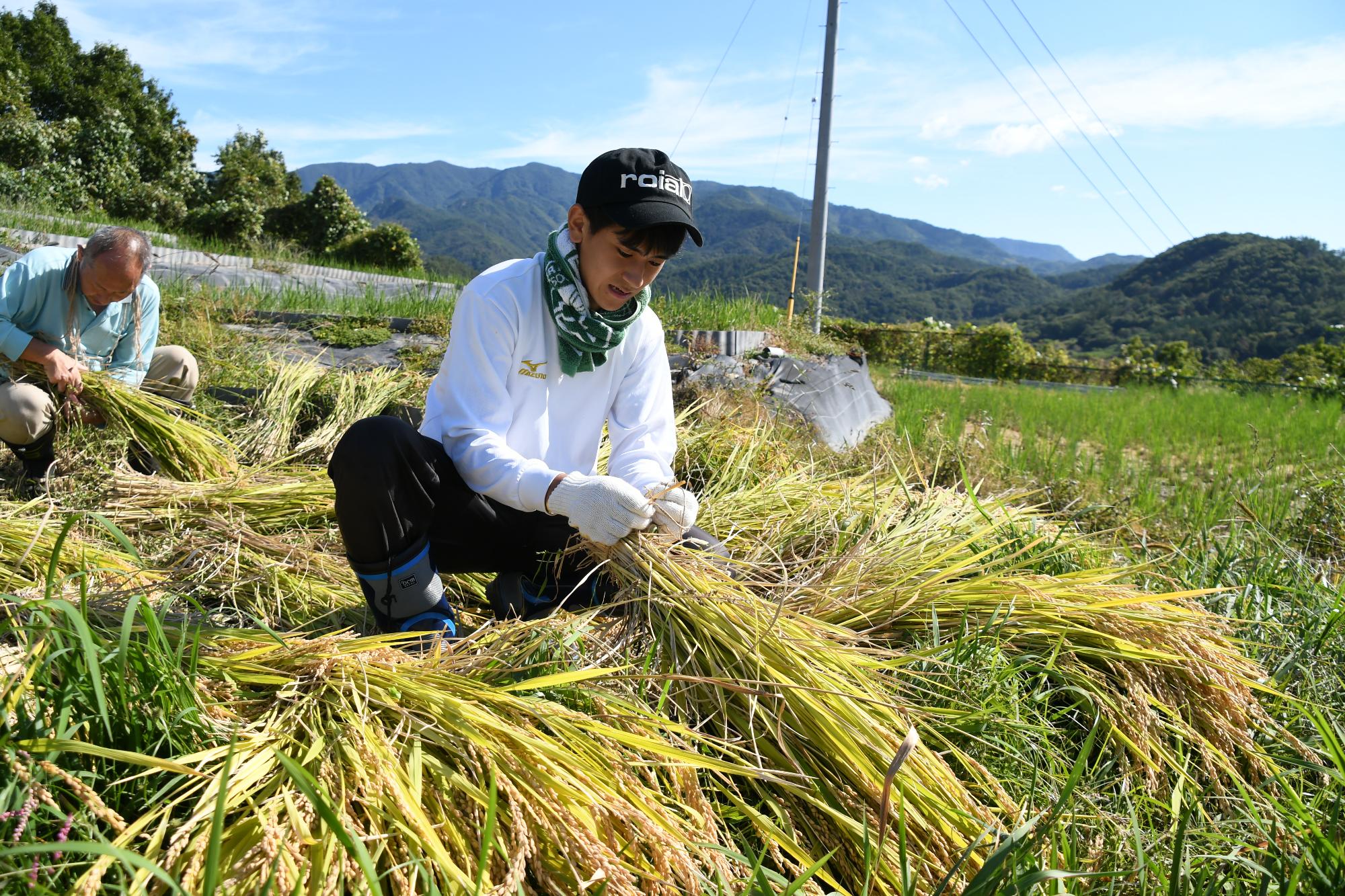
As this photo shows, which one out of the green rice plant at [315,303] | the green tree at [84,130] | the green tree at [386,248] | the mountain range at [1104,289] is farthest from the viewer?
the mountain range at [1104,289]

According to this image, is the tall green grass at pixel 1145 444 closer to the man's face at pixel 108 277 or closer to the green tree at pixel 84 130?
the man's face at pixel 108 277

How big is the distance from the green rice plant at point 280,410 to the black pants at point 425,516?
5.60 ft

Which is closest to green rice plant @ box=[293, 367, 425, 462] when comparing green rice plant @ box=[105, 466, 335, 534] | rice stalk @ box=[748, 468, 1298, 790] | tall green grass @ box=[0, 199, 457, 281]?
green rice plant @ box=[105, 466, 335, 534]

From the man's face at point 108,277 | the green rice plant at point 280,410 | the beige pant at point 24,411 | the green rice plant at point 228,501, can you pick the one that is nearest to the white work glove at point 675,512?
the green rice plant at point 228,501

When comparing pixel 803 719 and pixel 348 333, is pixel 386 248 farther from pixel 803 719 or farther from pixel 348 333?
pixel 803 719

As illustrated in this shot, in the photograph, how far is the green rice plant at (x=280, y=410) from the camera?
10.8 feet

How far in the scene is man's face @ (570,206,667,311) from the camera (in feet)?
5.94

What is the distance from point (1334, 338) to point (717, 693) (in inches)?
1539

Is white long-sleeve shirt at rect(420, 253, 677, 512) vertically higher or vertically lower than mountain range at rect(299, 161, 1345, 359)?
lower

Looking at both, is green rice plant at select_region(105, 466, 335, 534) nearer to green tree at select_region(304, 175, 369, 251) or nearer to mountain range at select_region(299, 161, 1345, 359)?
mountain range at select_region(299, 161, 1345, 359)

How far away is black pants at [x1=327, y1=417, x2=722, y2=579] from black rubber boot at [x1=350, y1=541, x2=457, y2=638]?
0.02 m

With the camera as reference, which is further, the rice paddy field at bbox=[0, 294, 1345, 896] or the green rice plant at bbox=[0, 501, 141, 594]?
the green rice plant at bbox=[0, 501, 141, 594]

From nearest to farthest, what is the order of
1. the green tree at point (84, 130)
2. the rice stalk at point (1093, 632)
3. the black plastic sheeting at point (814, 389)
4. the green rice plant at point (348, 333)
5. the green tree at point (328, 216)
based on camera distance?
the rice stalk at point (1093, 632)
the black plastic sheeting at point (814, 389)
the green rice plant at point (348, 333)
the green tree at point (84, 130)
the green tree at point (328, 216)

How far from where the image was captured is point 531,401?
78.2 inches
